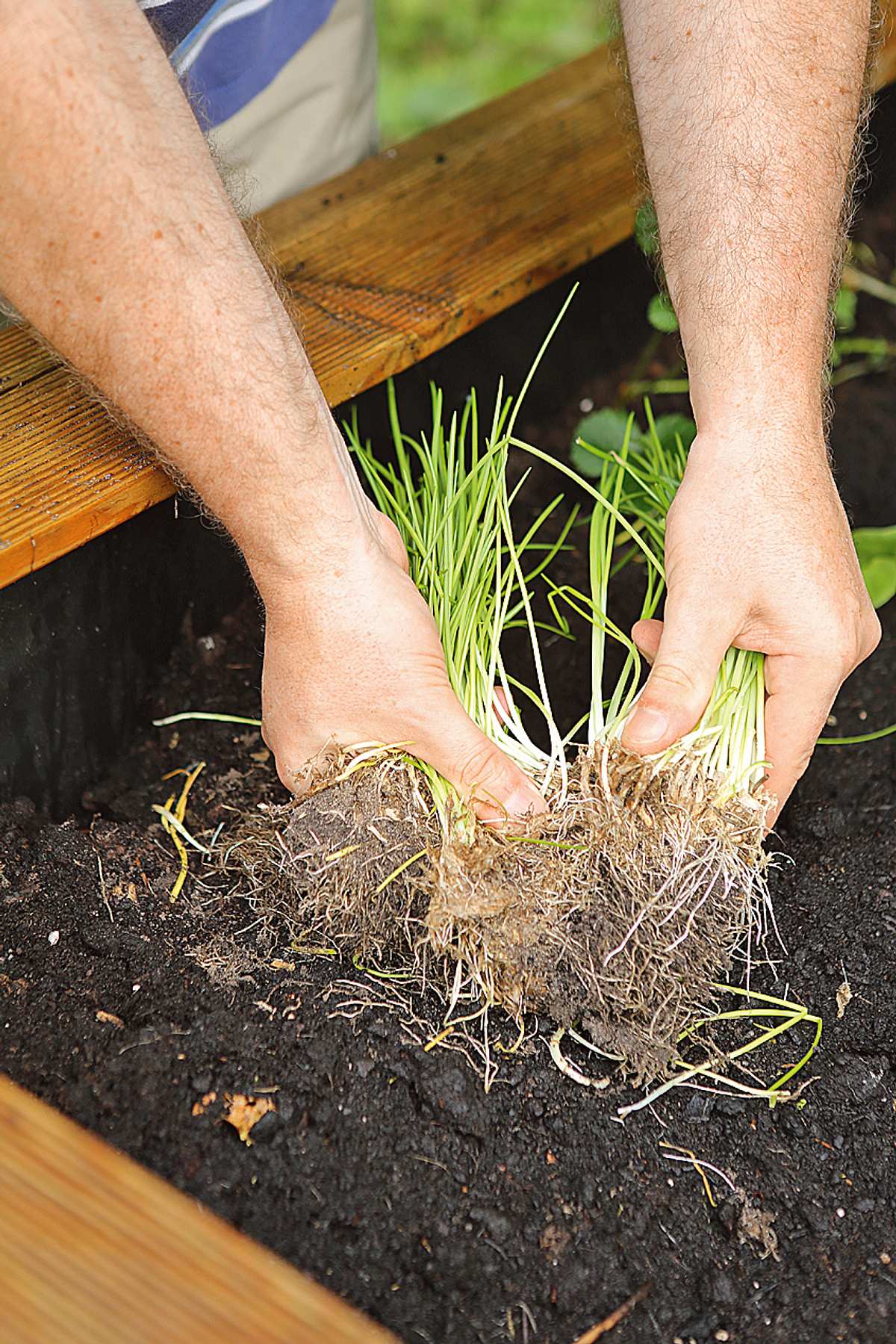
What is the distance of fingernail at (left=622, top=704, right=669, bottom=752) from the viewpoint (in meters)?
1.08

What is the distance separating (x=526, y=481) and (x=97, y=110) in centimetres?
89

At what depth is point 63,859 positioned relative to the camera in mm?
1168

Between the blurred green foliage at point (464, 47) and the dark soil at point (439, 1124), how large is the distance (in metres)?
2.65

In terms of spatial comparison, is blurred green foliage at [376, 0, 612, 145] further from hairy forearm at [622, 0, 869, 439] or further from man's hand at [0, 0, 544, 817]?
man's hand at [0, 0, 544, 817]

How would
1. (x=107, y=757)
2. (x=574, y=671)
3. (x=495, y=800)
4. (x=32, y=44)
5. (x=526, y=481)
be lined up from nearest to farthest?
(x=32, y=44) < (x=495, y=800) < (x=107, y=757) < (x=574, y=671) < (x=526, y=481)

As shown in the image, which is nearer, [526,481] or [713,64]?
[713,64]

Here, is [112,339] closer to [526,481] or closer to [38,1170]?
[38,1170]

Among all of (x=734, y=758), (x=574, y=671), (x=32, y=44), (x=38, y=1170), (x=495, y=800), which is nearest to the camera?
(x=38, y=1170)

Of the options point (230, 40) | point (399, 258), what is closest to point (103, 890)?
point (399, 258)

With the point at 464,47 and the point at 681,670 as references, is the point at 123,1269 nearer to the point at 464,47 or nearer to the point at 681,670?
the point at 681,670

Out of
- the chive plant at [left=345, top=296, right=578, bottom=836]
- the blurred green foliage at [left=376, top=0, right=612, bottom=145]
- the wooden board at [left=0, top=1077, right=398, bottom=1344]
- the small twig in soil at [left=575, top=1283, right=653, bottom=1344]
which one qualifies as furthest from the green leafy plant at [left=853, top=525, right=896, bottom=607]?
the blurred green foliage at [left=376, top=0, right=612, bottom=145]

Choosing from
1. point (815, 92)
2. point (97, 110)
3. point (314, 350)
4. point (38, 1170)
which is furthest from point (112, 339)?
point (815, 92)

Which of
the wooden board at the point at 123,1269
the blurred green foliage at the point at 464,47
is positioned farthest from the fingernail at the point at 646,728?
the blurred green foliage at the point at 464,47

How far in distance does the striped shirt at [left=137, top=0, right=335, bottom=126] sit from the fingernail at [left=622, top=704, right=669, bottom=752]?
0.82 m
